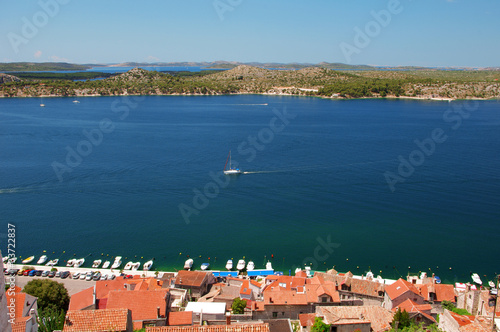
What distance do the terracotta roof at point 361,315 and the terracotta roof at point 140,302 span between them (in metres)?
7.10

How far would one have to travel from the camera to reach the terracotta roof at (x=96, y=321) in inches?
535

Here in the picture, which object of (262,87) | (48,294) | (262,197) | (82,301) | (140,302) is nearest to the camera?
(140,302)

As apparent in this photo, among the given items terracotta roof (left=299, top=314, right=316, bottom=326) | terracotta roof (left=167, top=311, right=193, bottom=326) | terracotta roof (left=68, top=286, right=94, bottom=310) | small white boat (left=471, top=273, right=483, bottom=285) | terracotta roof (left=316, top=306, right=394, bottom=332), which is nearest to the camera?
terracotta roof (left=167, top=311, right=193, bottom=326)

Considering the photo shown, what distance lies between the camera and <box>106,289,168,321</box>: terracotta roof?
1731 cm

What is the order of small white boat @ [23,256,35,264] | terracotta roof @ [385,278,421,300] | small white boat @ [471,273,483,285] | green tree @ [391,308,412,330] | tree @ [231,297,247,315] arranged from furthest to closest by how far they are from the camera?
small white boat @ [23,256,35,264]
small white boat @ [471,273,483,285]
terracotta roof @ [385,278,421,300]
tree @ [231,297,247,315]
green tree @ [391,308,412,330]

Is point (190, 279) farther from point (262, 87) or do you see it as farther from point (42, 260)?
point (262, 87)

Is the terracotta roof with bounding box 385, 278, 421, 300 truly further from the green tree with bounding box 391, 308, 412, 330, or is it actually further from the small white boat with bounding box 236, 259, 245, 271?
the small white boat with bounding box 236, 259, 245, 271

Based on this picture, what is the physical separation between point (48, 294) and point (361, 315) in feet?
49.7

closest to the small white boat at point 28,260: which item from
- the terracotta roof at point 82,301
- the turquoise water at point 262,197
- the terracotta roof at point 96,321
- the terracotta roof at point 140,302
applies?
the turquoise water at point 262,197

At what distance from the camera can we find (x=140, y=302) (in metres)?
17.8

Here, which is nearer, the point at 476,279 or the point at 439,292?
the point at 439,292

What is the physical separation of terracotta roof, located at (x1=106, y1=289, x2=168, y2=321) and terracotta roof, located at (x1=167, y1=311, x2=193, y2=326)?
0.43m

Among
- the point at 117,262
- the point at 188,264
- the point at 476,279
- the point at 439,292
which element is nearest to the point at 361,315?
the point at 439,292

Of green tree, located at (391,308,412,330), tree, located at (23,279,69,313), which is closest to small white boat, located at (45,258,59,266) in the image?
tree, located at (23,279,69,313)
